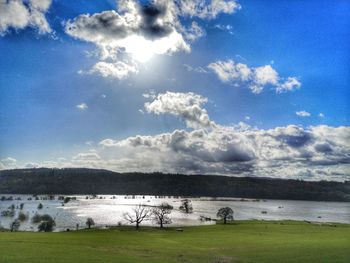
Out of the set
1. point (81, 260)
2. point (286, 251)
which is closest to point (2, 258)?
point (81, 260)

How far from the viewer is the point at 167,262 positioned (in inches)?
1647

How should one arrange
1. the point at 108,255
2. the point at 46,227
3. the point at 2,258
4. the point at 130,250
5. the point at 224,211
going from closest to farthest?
the point at 2,258, the point at 108,255, the point at 130,250, the point at 46,227, the point at 224,211

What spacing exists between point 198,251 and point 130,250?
8988 mm

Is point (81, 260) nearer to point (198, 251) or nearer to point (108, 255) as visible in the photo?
point (108, 255)

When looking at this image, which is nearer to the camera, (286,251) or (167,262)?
(167,262)

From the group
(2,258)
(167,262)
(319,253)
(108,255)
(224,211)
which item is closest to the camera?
(2,258)

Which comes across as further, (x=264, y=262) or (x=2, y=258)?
(x=264, y=262)

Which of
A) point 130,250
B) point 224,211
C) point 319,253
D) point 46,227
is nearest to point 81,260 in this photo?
point 130,250

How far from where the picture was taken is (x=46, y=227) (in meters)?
126

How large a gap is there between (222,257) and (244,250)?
785 centimetres

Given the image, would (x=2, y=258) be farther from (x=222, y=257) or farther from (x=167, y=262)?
(x=222, y=257)

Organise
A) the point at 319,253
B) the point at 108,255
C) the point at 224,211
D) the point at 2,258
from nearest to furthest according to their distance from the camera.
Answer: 1. the point at 2,258
2. the point at 108,255
3. the point at 319,253
4. the point at 224,211

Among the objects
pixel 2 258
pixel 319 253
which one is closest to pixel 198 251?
pixel 319 253

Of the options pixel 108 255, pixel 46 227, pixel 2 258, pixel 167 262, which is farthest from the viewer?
pixel 46 227
